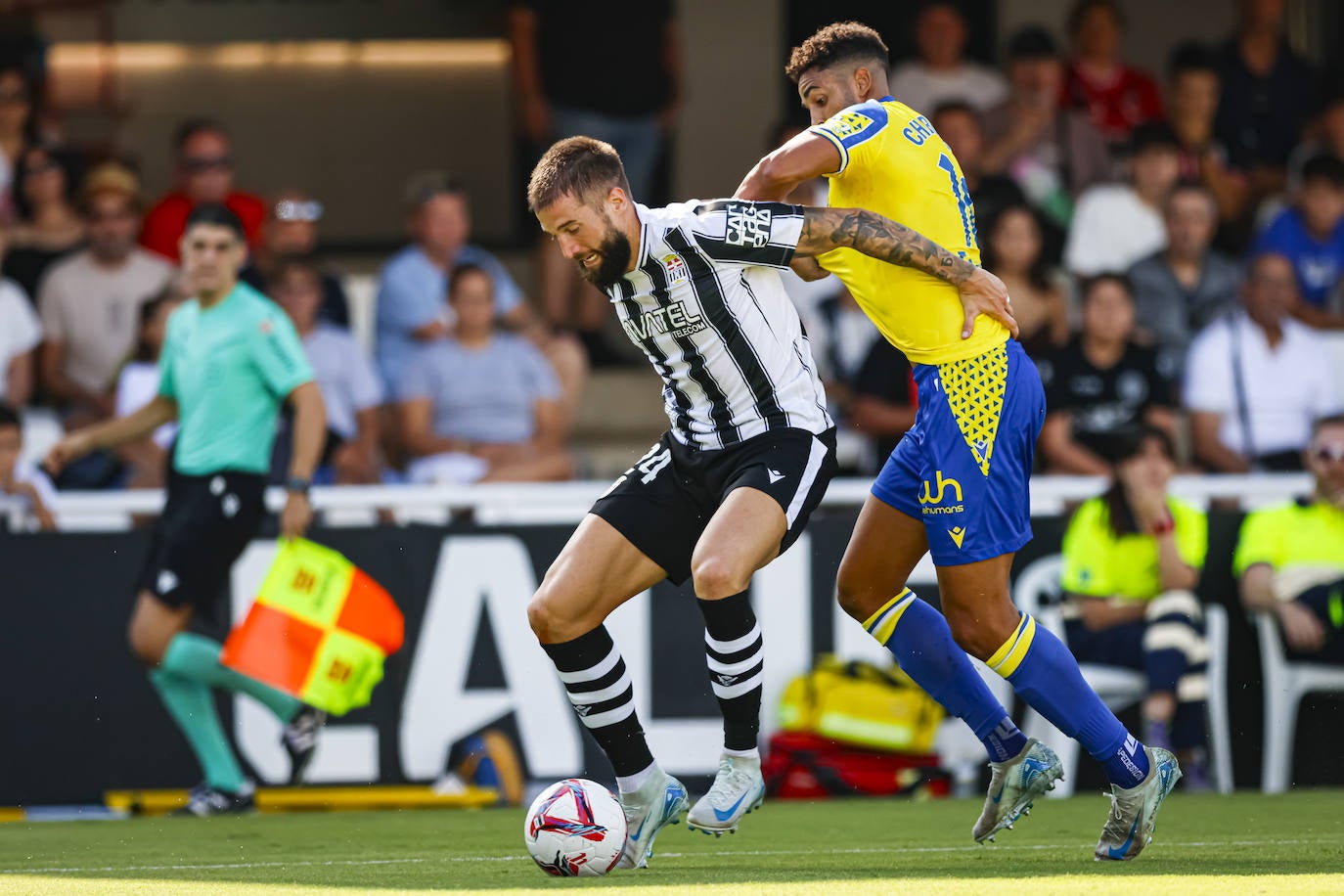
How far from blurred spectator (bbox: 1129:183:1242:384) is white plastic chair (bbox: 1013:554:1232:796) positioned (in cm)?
209

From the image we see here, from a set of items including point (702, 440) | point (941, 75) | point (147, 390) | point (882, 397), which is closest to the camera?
point (702, 440)

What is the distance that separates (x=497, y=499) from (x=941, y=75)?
4569mm

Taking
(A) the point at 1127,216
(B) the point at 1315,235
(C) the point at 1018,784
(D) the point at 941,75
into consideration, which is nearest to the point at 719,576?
(C) the point at 1018,784

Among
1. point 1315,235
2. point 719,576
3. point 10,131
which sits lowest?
point 719,576

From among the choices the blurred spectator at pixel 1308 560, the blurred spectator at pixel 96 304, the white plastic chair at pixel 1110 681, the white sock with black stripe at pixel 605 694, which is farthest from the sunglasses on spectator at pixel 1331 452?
the blurred spectator at pixel 96 304

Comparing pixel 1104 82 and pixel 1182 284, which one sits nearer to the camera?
pixel 1182 284

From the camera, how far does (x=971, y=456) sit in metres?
6.07

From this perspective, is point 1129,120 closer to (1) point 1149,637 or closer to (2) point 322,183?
(1) point 1149,637

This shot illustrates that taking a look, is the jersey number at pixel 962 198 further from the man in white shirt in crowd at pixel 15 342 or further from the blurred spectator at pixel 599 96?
the man in white shirt in crowd at pixel 15 342

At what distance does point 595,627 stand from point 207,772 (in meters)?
3.48

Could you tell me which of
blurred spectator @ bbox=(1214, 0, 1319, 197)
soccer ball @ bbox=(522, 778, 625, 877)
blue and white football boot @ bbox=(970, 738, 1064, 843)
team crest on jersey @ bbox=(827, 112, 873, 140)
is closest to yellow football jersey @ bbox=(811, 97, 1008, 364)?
team crest on jersey @ bbox=(827, 112, 873, 140)

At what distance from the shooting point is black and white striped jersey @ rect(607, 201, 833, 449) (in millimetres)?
5961

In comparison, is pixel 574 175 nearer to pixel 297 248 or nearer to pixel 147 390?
pixel 147 390

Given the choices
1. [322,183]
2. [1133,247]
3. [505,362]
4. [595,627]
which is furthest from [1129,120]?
[595,627]
